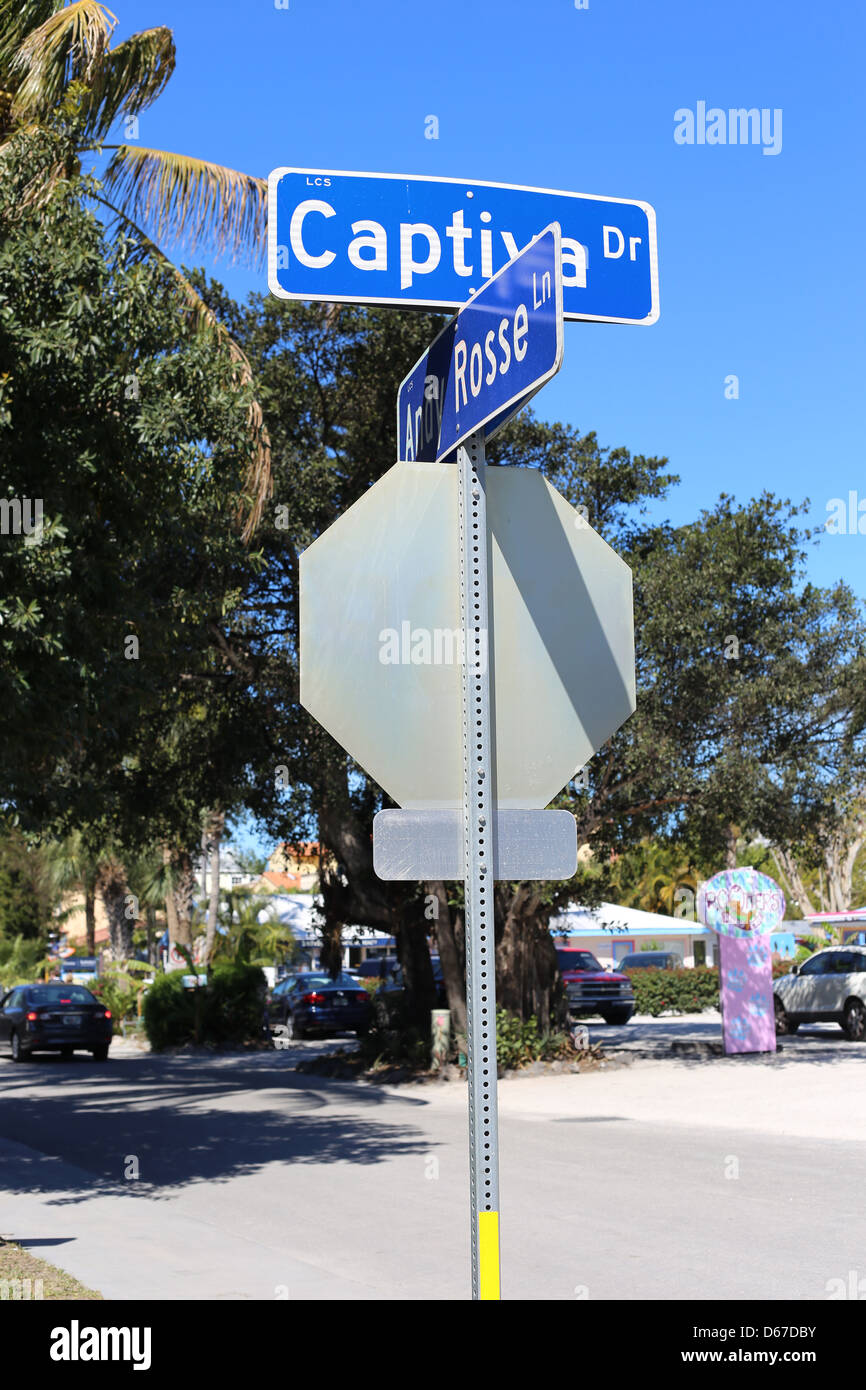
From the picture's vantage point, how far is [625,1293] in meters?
6.83

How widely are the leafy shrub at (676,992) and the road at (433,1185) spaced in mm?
16804

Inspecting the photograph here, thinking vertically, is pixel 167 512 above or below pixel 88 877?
above

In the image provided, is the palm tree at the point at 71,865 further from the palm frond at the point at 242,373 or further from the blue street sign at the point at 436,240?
the blue street sign at the point at 436,240

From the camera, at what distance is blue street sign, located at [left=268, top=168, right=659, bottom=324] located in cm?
372

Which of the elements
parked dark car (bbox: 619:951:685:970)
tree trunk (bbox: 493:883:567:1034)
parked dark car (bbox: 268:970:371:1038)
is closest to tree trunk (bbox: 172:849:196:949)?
parked dark car (bbox: 268:970:371:1038)

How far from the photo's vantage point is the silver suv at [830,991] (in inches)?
971

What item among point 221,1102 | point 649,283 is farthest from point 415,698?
point 221,1102

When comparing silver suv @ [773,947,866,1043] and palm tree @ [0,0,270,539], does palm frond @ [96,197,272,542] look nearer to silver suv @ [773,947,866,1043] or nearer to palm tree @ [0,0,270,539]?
palm tree @ [0,0,270,539]

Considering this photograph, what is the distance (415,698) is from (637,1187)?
8.54 m

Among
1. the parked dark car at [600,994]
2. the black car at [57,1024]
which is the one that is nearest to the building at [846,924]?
the parked dark car at [600,994]

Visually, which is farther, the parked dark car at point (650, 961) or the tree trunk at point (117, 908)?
the parked dark car at point (650, 961)

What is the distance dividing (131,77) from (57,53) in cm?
125

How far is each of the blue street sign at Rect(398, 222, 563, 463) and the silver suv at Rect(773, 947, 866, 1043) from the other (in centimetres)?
2295

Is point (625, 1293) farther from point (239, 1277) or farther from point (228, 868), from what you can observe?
point (228, 868)
